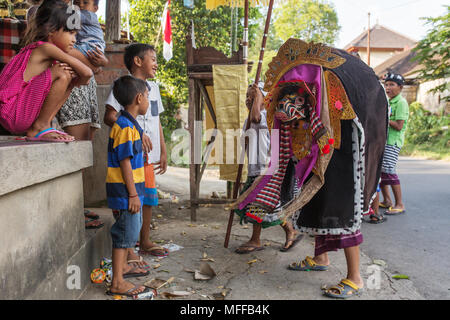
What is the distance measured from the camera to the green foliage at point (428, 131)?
49.8ft

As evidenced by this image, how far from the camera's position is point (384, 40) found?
124ft

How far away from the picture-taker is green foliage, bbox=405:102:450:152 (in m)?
15.2

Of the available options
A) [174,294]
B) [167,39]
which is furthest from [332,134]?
[167,39]

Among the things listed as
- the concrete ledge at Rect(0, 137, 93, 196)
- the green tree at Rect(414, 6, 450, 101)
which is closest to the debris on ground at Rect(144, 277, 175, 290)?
the concrete ledge at Rect(0, 137, 93, 196)

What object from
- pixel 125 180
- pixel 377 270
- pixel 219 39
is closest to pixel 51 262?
pixel 125 180

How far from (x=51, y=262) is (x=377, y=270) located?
2456 mm

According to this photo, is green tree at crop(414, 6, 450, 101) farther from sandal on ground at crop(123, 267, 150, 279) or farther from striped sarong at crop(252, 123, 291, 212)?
sandal on ground at crop(123, 267, 150, 279)

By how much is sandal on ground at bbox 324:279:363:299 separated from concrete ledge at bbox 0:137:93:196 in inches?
77.4

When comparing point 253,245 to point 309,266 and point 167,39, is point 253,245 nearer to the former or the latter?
point 309,266

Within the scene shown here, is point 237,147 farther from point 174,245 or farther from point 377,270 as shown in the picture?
point 377,270

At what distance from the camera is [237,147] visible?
455cm

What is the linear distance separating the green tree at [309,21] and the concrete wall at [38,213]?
1135 inches

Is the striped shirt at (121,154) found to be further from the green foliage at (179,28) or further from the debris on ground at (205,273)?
the green foliage at (179,28)

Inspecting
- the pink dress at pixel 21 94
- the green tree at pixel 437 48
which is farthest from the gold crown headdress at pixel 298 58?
the green tree at pixel 437 48
